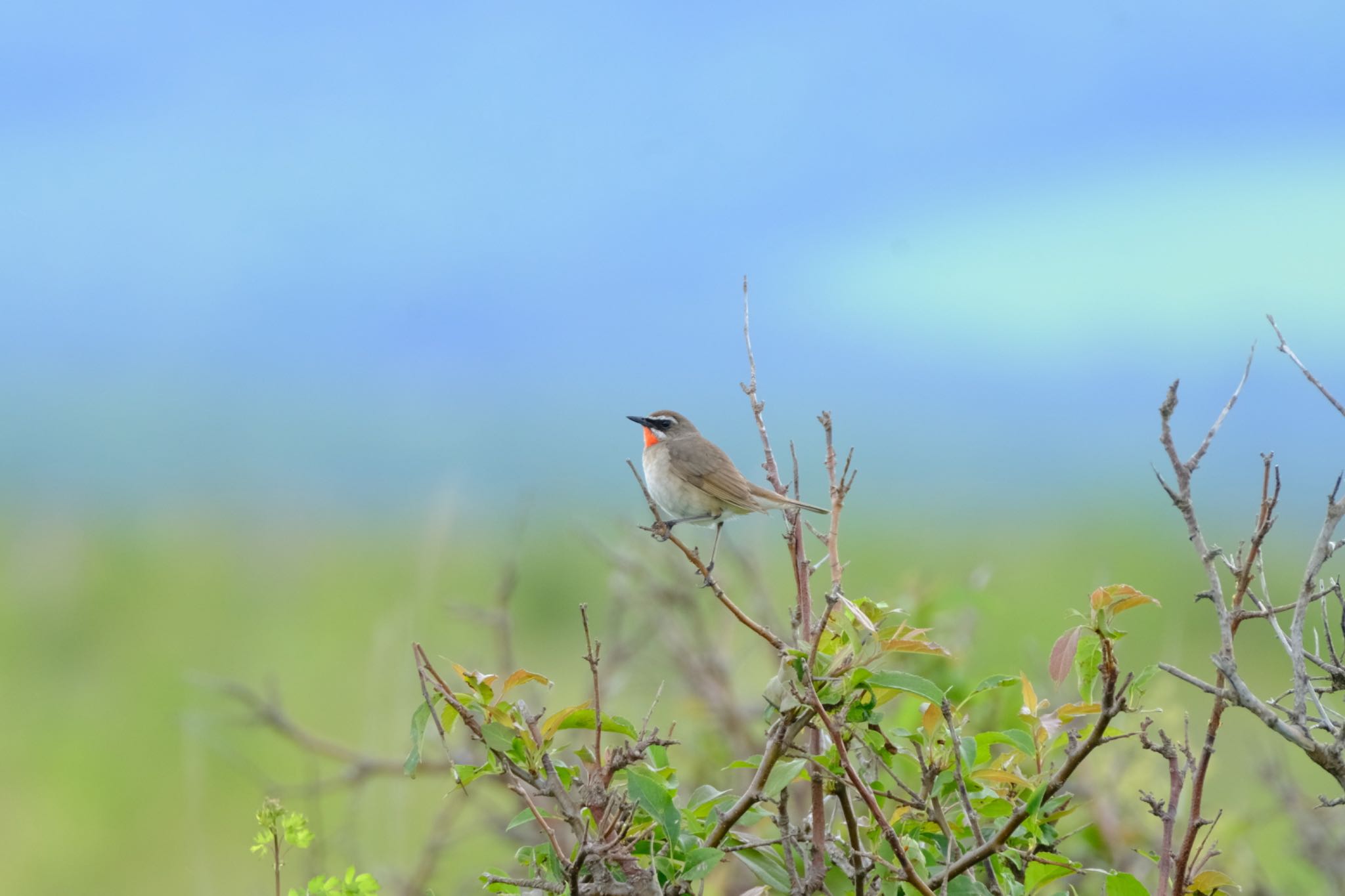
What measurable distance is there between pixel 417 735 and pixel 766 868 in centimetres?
60

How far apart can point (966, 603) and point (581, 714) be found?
2590 mm

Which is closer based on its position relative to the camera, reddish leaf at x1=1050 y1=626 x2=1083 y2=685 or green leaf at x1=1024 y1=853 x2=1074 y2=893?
reddish leaf at x1=1050 y1=626 x2=1083 y2=685

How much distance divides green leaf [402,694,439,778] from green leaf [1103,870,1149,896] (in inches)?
43.2

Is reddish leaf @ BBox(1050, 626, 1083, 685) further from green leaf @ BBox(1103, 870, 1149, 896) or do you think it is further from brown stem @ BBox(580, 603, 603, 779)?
brown stem @ BBox(580, 603, 603, 779)

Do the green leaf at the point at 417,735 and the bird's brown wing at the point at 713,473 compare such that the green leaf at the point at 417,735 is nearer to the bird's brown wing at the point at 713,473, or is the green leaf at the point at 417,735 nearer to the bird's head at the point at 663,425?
the bird's brown wing at the point at 713,473

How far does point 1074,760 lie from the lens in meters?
1.69

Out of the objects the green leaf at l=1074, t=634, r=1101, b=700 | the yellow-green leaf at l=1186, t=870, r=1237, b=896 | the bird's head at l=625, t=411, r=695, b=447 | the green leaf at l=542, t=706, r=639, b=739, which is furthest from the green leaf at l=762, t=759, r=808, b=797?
the bird's head at l=625, t=411, r=695, b=447

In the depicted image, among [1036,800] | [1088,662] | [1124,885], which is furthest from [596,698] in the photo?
[1124,885]

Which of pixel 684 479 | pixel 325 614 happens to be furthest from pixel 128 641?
pixel 684 479

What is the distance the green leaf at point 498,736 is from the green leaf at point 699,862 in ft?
1.08

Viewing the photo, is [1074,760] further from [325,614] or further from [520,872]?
[325,614]

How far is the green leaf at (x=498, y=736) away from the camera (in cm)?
186

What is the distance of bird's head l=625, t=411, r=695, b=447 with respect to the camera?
5.62 meters

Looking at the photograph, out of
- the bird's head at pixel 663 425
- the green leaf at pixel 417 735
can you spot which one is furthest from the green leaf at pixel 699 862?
the bird's head at pixel 663 425
